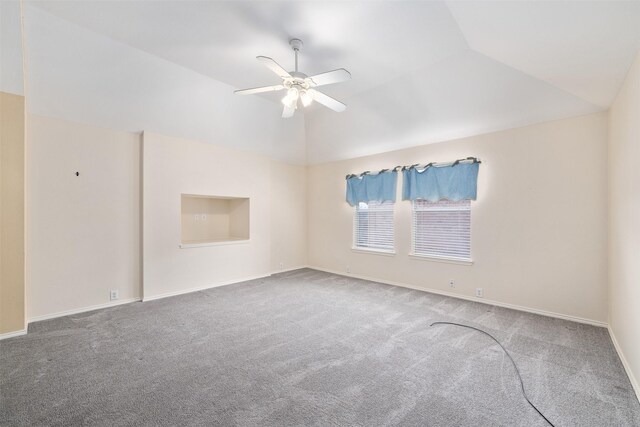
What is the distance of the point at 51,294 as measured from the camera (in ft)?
11.3

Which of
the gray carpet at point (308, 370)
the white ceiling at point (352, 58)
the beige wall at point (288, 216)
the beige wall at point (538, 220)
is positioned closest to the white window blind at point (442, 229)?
the beige wall at point (538, 220)

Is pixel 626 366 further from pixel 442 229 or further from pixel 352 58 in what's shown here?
pixel 352 58

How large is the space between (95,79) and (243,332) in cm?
347

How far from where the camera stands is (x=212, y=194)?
4.95m

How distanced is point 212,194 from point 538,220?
5047mm

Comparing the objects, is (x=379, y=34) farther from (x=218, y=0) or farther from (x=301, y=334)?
(x=301, y=334)

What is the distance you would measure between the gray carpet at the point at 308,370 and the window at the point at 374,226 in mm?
1787

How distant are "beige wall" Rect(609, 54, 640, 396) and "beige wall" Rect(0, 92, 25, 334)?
5674 mm

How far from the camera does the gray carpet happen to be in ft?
5.96

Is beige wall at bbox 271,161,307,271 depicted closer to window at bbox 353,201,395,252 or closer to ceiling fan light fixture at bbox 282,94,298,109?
window at bbox 353,201,395,252

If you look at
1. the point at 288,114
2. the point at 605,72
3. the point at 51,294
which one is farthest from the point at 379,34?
the point at 51,294

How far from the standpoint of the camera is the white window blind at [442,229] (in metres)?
4.27

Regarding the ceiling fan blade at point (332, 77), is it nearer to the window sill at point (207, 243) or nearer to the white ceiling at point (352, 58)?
the white ceiling at point (352, 58)

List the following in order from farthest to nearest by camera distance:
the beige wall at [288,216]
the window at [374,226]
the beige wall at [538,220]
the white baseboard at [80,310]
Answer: the beige wall at [288,216] → the window at [374,226] → the white baseboard at [80,310] → the beige wall at [538,220]
